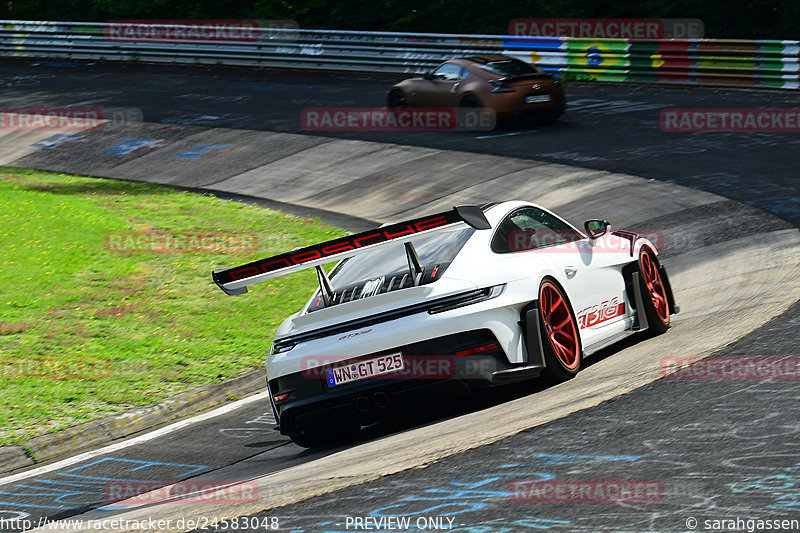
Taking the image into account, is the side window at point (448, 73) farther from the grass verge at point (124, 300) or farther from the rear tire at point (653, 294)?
the rear tire at point (653, 294)

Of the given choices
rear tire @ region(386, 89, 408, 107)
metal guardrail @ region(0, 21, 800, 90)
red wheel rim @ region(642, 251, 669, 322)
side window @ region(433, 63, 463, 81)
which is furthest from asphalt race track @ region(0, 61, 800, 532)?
metal guardrail @ region(0, 21, 800, 90)

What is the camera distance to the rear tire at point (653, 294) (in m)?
8.55

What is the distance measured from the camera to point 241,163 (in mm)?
21766

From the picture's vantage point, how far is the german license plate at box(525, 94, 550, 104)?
2130cm

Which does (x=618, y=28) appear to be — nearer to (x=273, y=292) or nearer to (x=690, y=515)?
(x=273, y=292)

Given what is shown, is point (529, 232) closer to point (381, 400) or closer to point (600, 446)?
point (381, 400)

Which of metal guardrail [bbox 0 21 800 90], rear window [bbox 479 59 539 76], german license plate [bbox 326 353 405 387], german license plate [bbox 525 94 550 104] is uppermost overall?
metal guardrail [bbox 0 21 800 90]

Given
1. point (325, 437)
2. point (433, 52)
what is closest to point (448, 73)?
point (433, 52)

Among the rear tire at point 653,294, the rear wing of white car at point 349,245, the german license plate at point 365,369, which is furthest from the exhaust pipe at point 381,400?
the rear tire at point 653,294

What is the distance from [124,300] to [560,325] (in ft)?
22.0

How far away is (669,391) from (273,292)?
23.5 feet

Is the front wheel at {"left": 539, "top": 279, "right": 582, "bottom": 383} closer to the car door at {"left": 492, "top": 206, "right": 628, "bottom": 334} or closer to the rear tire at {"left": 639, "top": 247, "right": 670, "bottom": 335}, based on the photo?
the car door at {"left": 492, "top": 206, "right": 628, "bottom": 334}

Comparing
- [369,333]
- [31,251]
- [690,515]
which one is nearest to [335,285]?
[369,333]

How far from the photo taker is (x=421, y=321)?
22.0 ft
